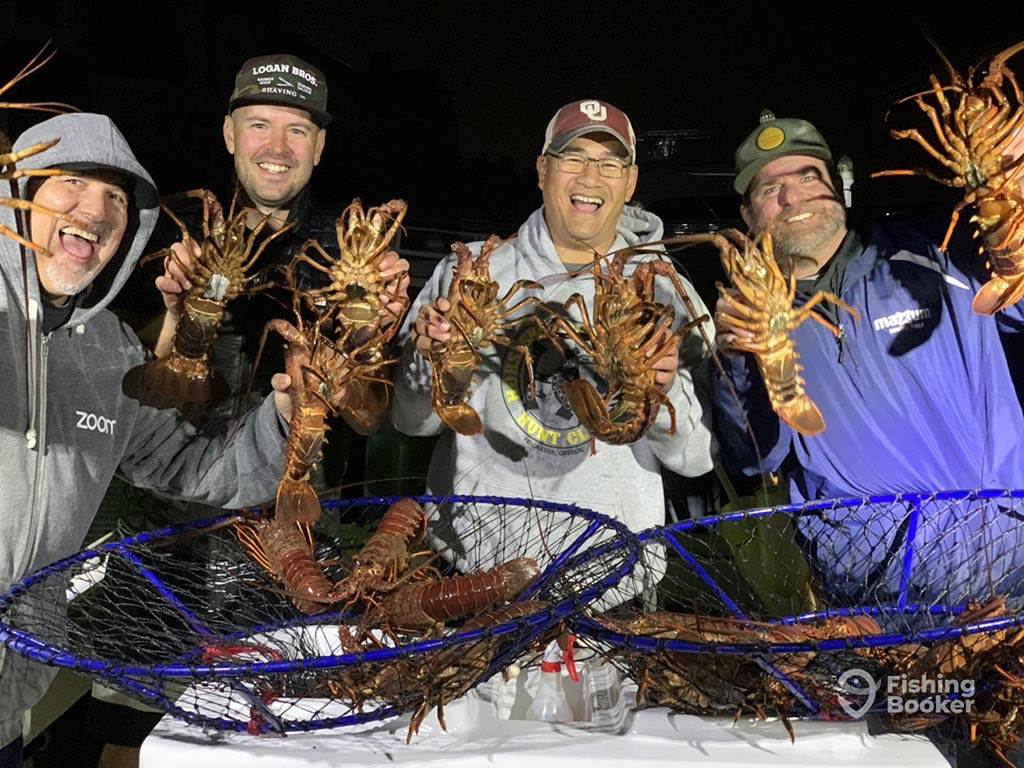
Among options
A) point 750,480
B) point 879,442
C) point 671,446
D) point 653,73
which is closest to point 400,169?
point 653,73

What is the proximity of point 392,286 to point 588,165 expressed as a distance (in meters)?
0.66

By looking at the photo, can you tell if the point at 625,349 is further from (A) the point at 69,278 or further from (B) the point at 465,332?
(A) the point at 69,278

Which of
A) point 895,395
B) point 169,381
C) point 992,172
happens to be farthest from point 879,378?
point 169,381

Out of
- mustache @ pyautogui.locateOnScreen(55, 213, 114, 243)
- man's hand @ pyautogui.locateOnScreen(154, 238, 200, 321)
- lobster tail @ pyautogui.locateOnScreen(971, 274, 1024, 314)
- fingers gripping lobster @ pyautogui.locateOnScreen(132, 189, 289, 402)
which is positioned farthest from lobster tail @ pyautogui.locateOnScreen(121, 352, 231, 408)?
lobster tail @ pyautogui.locateOnScreen(971, 274, 1024, 314)

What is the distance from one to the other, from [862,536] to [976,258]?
0.77 metres

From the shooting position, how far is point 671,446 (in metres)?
2.46

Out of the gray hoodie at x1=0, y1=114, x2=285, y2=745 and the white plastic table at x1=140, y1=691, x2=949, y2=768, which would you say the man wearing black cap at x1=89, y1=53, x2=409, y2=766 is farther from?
the white plastic table at x1=140, y1=691, x2=949, y2=768

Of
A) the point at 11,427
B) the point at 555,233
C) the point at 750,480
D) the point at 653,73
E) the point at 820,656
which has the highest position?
the point at 653,73

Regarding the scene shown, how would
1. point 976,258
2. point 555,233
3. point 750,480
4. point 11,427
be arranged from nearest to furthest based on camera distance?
point 11,427 → point 976,258 → point 555,233 → point 750,480

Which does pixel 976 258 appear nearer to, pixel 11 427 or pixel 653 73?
pixel 653 73

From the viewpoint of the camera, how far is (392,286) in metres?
2.25

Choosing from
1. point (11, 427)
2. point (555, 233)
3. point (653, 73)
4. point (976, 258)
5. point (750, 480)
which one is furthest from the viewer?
point (653, 73)

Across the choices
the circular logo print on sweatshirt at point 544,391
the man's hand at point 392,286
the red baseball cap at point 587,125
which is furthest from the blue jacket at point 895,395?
the man's hand at point 392,286

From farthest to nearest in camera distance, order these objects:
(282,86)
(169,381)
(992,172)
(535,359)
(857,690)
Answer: (535,359)
(282,86)
(169,381)
(992,172)
(857,690)
